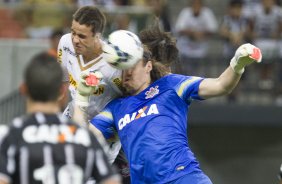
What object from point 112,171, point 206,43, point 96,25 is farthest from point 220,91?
point 206,43

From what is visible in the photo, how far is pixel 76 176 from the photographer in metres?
5.32

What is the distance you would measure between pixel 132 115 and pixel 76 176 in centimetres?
250

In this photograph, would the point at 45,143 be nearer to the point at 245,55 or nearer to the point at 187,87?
the point at 245,55

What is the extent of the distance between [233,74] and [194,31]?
834cm

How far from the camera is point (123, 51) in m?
7.46

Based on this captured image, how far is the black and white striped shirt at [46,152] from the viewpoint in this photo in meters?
5.27

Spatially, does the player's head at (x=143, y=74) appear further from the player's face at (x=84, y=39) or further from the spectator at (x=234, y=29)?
the spectator at (x=234, y=29)

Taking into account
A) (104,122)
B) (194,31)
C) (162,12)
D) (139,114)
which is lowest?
(194,31)

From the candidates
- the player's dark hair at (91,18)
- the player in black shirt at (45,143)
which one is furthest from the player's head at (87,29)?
the player in black shirt at (45,143)

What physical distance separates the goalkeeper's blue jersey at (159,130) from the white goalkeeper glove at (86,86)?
0.46m

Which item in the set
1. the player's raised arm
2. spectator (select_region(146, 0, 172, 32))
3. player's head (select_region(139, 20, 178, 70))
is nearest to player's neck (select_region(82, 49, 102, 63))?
player's head (select_region(139, 20, 178, 70))

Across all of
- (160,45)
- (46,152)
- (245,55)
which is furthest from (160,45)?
(46,152)

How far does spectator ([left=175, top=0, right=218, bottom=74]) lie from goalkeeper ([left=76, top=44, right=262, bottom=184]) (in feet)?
24.8

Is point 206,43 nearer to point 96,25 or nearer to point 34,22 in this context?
point 34,22
